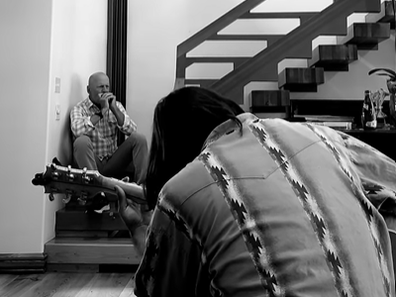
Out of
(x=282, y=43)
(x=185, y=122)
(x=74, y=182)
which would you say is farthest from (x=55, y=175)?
(x=282, y=43)

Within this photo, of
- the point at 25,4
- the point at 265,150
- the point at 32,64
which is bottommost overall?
Result: the point at 265,150

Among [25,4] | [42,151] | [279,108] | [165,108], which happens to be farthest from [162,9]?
[165,108]

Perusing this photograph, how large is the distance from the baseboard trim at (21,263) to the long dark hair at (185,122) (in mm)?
2382

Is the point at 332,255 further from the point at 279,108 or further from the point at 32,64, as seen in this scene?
the point at 279,108

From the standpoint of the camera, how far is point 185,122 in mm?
840

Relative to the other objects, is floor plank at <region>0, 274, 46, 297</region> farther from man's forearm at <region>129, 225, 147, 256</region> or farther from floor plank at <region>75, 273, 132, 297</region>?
man's forearm at <region>129, 225, 147, 256</region>

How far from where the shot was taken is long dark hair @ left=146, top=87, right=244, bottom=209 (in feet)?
2.75

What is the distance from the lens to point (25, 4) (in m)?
3.03

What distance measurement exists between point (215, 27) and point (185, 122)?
11.2 ft

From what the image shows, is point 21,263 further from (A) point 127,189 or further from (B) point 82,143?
(A) point 127,189

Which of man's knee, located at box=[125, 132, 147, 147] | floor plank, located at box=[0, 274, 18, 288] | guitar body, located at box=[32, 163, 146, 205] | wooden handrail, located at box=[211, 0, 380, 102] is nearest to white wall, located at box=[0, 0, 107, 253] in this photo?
floor plank, located at box=[0, 274, 18, 288]

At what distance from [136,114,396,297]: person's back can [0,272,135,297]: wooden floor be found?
187cm

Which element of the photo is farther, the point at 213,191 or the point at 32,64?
the point at 32,64

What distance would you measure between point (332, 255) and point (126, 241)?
100 inches
